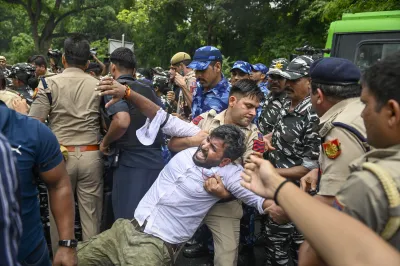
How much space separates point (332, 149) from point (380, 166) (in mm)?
828

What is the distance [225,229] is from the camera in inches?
127

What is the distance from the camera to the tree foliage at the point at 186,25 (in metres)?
17.3

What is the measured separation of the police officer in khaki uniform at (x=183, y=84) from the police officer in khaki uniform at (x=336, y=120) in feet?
8.79

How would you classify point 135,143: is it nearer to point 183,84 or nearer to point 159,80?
point 183,84

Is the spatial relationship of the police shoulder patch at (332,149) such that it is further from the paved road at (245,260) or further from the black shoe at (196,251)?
the black shoe at (196,251)

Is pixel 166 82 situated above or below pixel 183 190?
above

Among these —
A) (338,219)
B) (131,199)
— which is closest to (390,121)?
(338,219)

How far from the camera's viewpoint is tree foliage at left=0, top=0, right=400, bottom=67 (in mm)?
17281

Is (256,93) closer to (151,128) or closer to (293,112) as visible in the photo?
(293,112)

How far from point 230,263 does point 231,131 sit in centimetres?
103

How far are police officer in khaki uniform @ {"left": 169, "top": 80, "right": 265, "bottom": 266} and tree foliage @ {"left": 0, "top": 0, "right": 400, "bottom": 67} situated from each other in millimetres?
11154

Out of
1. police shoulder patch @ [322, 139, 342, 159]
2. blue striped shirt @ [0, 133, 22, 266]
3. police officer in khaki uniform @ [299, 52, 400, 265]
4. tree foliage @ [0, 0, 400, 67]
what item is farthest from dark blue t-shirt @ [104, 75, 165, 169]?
tree foliage @ [0, 0, 400, 67]

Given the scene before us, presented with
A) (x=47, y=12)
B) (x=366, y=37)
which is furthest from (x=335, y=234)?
(x=47, y=12)

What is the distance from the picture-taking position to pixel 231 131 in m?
2.93
